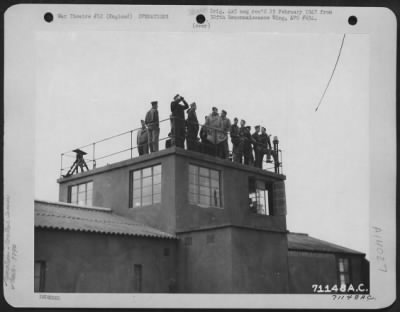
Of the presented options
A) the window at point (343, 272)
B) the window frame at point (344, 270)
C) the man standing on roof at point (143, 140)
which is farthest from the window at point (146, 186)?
the window at point (343, 272)

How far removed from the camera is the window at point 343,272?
815 cm

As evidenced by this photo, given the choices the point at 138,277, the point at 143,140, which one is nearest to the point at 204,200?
the point at 143,140

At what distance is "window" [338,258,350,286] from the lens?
8.15 meters

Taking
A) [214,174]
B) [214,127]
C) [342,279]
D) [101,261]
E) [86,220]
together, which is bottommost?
[342,279]

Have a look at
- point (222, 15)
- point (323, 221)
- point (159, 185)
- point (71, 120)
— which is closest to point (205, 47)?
point (222, 15)

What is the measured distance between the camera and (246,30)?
7934 mm

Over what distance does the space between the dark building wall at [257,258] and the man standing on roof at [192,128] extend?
62.1 inches

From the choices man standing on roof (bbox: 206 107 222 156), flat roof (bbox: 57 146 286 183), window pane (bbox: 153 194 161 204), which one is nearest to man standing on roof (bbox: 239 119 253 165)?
flat roof (bbox: 57 146 286 183)

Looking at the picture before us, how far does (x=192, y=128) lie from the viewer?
10539 mm

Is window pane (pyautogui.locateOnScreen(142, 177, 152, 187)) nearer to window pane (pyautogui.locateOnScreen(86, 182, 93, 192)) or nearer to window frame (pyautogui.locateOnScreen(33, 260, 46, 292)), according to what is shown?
window pane (pyautogui.locateOnScreen(86, 182, 93, 192))

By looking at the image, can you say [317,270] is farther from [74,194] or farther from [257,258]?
[74,194]

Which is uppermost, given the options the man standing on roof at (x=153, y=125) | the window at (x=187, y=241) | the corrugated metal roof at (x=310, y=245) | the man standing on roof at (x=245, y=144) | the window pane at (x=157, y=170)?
the man standing on roof at (x=153, y=125)

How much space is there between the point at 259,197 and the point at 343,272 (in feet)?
12.7

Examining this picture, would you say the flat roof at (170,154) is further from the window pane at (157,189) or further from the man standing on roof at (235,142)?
the window pane at (157,189)
